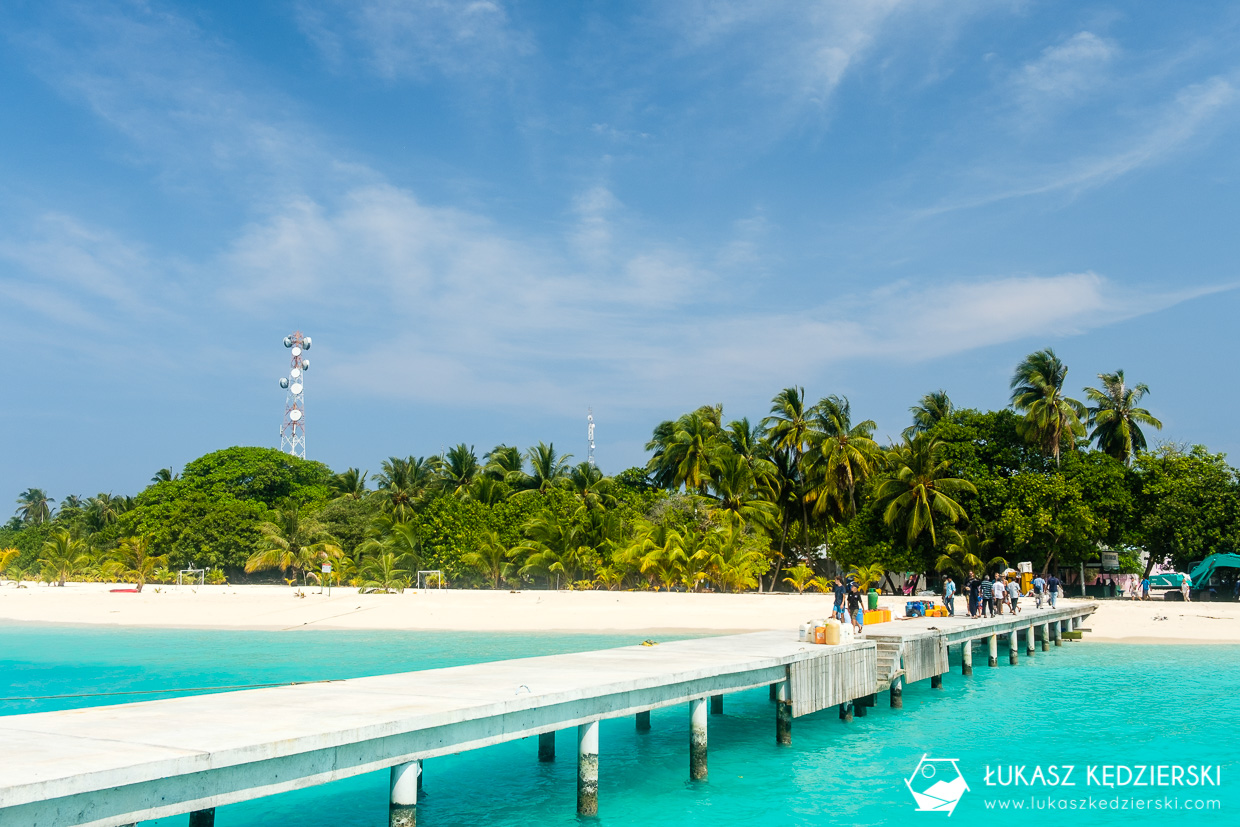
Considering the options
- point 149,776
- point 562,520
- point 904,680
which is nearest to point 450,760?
point 149,776

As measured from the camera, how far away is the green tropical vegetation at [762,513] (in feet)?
140

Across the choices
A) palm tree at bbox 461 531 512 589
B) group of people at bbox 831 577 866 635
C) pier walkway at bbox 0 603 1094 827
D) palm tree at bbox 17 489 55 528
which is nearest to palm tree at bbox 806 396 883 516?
palm tree at bbox 461 531 512 589

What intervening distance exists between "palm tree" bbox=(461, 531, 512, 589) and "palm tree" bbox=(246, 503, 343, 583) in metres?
9.79

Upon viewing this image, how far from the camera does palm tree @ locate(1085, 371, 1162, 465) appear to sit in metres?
53.2

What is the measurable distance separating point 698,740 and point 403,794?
17.6 feet

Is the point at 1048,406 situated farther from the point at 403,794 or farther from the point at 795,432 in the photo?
the point at 403,794

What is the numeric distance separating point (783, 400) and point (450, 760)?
4028cm

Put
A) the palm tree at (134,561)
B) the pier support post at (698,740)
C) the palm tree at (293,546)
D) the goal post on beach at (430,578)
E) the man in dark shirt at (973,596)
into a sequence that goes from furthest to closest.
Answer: the palm tree at (134,561)
the palm tree at (293,546)
the goal post on beach at (430,578)
the man in dark shirt at (973,596)
the pier support post at (698,740)

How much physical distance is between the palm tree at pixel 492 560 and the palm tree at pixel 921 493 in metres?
19.3

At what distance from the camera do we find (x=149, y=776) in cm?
674

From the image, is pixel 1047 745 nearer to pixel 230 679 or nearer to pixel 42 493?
pixel 230 679

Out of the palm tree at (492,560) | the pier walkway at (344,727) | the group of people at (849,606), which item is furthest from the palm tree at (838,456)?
the pier walkway at (344,727)

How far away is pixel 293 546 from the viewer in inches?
2121

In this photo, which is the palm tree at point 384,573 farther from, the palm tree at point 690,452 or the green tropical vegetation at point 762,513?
the palm tree at point 690,452
